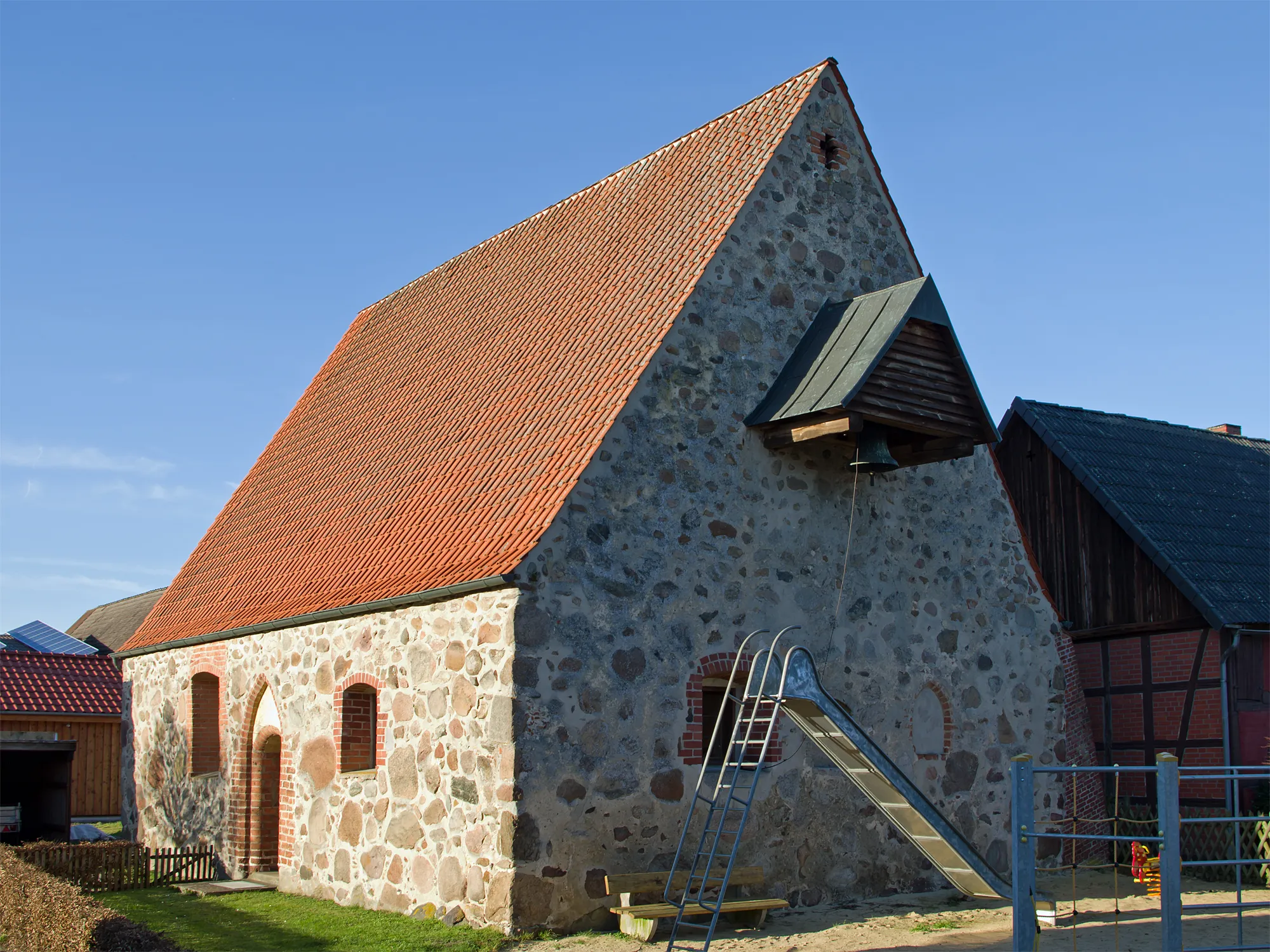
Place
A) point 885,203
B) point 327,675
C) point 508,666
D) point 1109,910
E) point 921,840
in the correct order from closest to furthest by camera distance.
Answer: point 508,666 → point 921,840 → point 1109,910 → point 327,675 → point 885,203

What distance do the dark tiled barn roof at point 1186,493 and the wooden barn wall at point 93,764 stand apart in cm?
1713

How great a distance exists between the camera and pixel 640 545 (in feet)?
38.2

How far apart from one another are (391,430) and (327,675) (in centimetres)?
367

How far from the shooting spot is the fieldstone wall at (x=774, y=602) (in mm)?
10992

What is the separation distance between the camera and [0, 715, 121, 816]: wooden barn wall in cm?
2356

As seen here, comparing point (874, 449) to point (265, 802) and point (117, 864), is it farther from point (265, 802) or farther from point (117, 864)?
point (117, 864)

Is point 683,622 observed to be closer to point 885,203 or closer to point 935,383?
point 935,383

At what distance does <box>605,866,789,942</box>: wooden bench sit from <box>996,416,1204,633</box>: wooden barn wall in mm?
6802

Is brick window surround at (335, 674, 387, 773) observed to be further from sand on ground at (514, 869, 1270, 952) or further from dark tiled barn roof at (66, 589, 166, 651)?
dark tiled barn roof at (66, 589, 166, 651)

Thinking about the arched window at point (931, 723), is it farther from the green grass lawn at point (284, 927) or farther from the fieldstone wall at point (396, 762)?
the green grass lawn at point (284, 927)

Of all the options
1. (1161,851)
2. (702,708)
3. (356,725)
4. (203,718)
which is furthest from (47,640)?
(1161,851)

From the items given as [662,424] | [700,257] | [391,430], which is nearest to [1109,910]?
[662,424]

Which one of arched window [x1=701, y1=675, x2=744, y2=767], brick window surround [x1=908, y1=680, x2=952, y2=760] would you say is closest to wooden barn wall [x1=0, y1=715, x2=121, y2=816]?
Answer: arched window [x1=701, y1=675, x2=744, y2=767]

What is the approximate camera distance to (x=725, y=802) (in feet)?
36.9
